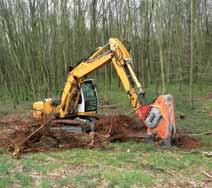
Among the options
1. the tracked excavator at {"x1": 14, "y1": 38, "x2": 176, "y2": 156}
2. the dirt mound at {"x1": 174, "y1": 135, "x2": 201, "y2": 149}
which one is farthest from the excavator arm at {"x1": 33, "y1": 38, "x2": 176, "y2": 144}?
the dirt mound at {"x1": 174, "y1": 135, "x2": 201, "y2": 149}

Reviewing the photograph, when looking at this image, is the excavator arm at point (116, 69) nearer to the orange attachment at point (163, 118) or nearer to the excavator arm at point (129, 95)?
the excavator arm at point (129, 95)

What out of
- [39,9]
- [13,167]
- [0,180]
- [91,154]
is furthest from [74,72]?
[39,9]

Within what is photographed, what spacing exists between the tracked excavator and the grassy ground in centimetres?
53

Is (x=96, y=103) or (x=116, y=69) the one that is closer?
(x=116, y=69)

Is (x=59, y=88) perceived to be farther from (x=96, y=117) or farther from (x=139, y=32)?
(x=96, y=117)

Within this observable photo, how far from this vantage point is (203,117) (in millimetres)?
13266

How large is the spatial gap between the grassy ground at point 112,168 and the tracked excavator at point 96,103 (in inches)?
20.7

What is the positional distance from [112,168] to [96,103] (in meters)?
4.38

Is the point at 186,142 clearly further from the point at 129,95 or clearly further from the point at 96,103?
the point at 96,103

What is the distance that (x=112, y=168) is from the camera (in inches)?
278

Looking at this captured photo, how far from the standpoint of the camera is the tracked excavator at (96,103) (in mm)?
8688

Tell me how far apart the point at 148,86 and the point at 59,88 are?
5.04m

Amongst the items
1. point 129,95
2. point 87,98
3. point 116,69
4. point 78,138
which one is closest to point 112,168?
point 78,138

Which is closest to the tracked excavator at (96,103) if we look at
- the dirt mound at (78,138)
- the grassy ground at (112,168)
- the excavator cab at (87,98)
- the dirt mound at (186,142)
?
the excavator cab at (87,98)
